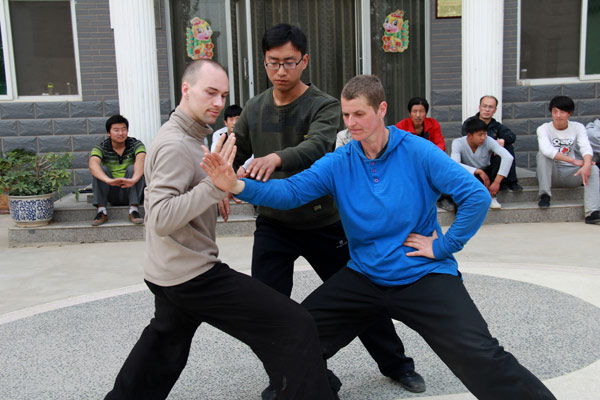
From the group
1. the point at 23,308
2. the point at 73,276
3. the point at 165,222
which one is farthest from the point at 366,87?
the point at 73,276

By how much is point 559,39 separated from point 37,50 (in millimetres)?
7545

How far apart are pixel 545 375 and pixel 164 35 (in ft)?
24.0

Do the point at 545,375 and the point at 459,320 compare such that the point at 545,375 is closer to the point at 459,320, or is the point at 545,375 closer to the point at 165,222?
the point at 459,320

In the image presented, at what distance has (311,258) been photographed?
138 inches

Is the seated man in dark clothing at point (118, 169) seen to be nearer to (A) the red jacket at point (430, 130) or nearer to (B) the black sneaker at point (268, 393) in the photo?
(A) the red jacket at point (430, 130)

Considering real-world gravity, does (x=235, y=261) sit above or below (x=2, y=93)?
below

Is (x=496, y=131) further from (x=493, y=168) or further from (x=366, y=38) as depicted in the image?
(x=366, y=38)

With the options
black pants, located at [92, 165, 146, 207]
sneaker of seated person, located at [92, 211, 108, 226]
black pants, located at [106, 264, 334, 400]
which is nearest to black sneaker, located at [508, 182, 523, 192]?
black pants, located at [92, 165, 146, 207]

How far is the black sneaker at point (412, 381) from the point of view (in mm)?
3340

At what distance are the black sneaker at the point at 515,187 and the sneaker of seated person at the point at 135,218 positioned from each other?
4.48 m

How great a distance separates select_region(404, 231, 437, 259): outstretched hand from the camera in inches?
110

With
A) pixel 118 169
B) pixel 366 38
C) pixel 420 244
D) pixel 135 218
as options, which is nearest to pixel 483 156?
pixel 366 38

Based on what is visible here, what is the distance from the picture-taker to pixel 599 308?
179 inches

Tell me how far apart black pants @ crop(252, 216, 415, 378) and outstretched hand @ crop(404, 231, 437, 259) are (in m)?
0.65
